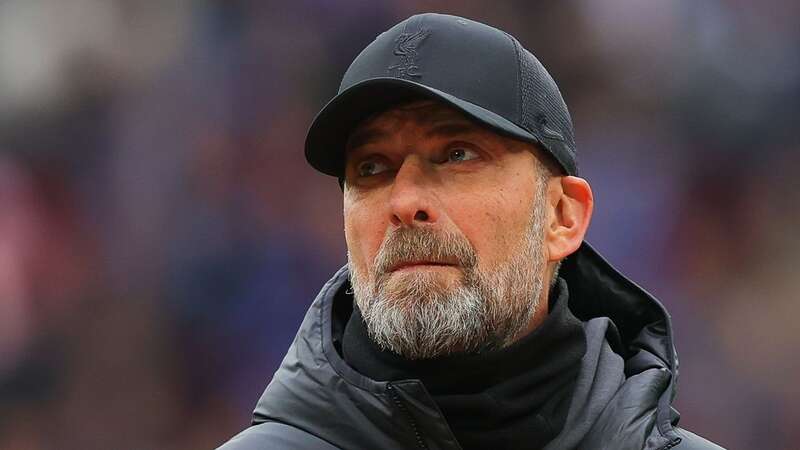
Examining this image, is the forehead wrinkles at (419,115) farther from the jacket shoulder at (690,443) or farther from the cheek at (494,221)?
the jacket shoulder at (690,443)

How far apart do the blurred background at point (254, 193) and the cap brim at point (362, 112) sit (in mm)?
2715

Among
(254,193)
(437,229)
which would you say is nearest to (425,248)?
(437,229)

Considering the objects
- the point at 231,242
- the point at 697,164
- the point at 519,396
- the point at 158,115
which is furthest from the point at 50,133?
the point at 519,396

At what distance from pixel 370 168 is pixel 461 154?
163mm

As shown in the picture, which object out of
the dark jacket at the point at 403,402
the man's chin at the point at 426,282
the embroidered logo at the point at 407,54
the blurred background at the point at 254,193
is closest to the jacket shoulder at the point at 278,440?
the dark jacket at the point at 403,402

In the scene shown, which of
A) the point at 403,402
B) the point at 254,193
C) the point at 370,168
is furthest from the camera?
the point at 254,193

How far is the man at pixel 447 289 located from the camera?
176 centimetres

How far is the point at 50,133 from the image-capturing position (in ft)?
15.6

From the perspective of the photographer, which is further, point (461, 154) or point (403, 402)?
point (461, 154)

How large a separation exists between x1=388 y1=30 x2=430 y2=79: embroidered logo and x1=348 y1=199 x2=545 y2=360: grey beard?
0.25 m

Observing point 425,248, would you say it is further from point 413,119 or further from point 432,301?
point 413,119

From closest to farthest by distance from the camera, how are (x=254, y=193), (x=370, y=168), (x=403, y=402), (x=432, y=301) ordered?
(x=403, y=402), (x=432, y=301), (x=370, y=168), (x=254, y=193)

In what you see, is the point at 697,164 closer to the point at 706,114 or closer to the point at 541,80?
the point at 706,114

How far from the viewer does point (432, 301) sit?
182 centimetres
